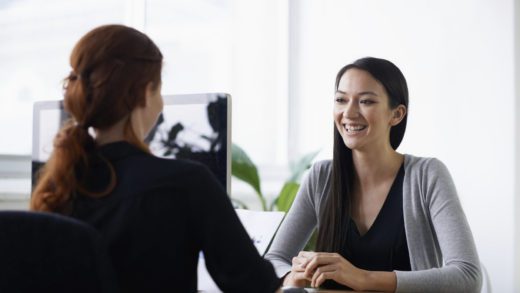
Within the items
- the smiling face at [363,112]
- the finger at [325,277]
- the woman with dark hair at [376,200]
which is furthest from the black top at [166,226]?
the smiling face at [363,112]

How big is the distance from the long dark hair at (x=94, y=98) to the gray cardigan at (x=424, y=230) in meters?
0.85

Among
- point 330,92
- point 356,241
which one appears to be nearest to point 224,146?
point 356,241

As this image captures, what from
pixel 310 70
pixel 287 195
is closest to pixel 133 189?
pixel 287 195

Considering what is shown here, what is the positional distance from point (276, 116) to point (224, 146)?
9.36ft

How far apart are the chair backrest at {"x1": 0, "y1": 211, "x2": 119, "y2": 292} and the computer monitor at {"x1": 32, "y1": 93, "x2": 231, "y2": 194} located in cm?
75

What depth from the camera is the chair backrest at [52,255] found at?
902 millimetres

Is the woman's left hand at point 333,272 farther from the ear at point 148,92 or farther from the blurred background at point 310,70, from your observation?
the blurred background at point 310,70

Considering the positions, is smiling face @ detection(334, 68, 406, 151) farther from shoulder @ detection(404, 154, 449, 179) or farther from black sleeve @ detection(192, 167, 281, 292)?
black sleeve @ detection(192, 167, 281, 292)

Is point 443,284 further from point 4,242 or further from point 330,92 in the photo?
point 330,92

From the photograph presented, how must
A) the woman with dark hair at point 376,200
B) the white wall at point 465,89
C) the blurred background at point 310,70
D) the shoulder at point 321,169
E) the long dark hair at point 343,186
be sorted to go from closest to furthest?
the woman with dark hair at point 376,200 < the long dark hair at point 343,186 < the shoulder at point 321,169 < the blurred background at point 310,70 < the white wall at point 465,89

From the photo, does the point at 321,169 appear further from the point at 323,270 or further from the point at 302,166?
the point at 302,166

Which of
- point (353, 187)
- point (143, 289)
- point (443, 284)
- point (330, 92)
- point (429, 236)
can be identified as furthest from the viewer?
point (330, 92)

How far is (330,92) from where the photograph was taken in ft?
14.0

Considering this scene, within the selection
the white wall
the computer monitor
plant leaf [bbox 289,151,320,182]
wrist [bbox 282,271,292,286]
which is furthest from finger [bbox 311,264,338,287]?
plant leaf [bbox 289,151,320,182]
